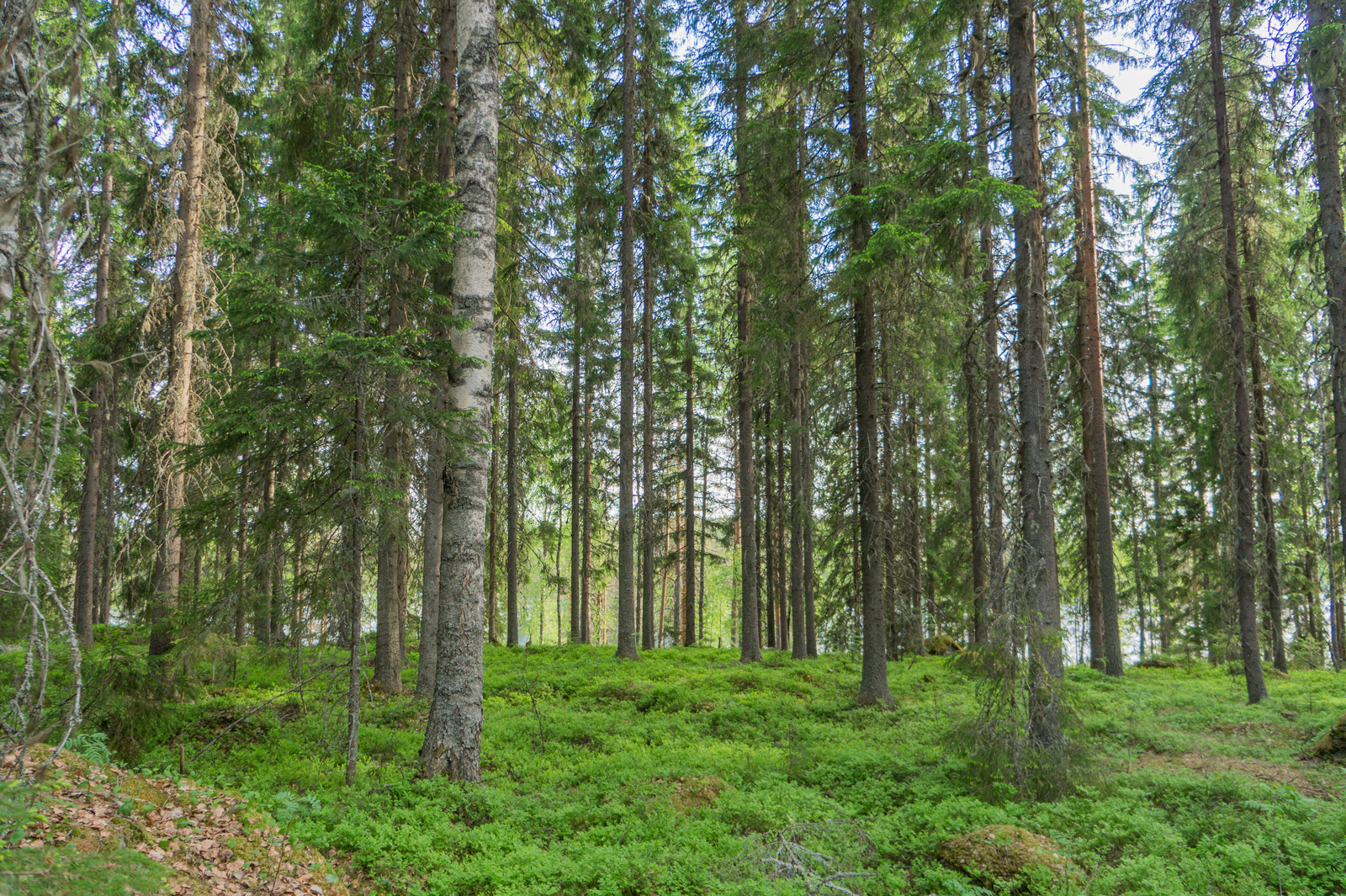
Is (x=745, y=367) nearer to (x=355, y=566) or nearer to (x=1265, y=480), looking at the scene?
(x=355, y=566)

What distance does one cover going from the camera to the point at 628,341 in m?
15.1

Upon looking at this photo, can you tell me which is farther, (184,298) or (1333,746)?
(184,298)

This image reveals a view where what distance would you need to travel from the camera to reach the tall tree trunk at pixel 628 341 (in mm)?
15305

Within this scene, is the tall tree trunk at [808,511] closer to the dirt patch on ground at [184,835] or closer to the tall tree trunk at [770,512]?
the tall tree trunk at [770,512]

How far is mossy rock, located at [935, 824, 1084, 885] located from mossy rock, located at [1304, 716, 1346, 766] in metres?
5.19

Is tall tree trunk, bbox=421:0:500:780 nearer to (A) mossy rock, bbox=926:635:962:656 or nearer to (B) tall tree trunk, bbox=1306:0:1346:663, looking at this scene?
(B) tall tree trunk, bbox=1306:0:1346:663

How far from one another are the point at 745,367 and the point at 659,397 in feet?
17.1

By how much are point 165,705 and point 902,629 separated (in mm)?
16503

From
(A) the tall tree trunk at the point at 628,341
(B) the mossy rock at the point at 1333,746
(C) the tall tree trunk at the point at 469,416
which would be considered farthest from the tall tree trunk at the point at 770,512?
(C) the tall tree trunk at the point at 469,416

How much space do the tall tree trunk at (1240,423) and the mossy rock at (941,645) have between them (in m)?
8.83

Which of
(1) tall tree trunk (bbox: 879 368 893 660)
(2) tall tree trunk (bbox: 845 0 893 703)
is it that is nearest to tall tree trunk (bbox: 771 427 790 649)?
(1) tall tree trunk (bbox: 879 368 893 660)

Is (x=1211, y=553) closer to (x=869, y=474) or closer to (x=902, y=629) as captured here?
(x=902, y=629)

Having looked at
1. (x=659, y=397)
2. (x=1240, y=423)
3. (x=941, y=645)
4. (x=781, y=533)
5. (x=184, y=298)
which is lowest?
(x=941, y=645)

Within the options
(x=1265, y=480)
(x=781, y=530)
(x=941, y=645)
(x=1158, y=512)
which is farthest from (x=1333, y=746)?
(x=1158, y=512)
